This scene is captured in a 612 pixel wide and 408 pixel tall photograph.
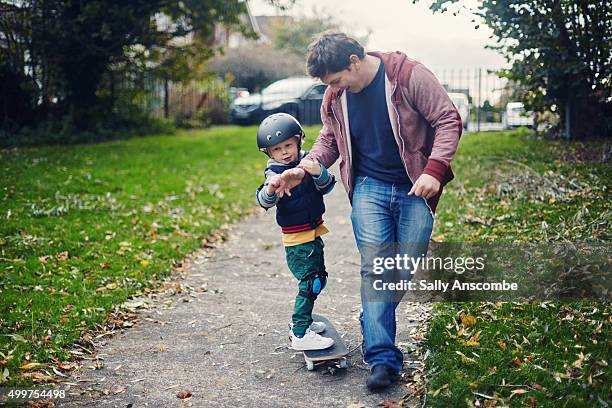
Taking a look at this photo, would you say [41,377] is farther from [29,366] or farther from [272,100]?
[272,100]

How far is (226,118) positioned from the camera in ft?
74.9

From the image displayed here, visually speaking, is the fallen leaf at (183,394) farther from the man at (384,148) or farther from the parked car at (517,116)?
the parked car at (517,116)

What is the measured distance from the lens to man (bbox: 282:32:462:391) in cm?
381

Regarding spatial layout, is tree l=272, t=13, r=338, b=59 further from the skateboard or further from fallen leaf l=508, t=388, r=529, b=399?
fallen leaf l=508, t=388, r=529, b=399

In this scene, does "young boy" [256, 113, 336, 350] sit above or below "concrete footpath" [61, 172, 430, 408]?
above

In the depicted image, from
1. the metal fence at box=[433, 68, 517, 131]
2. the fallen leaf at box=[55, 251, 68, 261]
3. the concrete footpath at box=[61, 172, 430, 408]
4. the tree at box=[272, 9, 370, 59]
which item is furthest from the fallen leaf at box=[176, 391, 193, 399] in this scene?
Answer: the tree at box=[272, 9, 370, 59]

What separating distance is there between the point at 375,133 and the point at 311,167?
42 cm

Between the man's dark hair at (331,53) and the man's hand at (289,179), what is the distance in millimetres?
552

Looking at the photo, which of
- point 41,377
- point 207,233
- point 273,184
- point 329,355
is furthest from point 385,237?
point 207,233

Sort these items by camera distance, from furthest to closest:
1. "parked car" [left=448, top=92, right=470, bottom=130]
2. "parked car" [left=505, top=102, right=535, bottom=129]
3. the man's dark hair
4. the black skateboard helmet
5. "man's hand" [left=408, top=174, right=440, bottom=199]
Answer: "parked car" [left=448, top=92, right=470, bottom=130] → "parked car" [left=505, top=102, right=535, bottom=129] → the black skateboard helmet → the man's dark hair → "man's hand" [left=408, top=174, right=440, bottom=199]

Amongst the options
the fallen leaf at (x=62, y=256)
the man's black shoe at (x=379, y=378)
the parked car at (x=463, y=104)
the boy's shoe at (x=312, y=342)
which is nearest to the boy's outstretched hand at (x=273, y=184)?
the boy's shoe at (x=312, y=342)

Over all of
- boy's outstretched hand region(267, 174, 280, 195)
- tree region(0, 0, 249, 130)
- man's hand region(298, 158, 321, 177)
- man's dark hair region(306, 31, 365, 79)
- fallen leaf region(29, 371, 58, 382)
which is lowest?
fallen leaf region(29, 371, 58, 382)

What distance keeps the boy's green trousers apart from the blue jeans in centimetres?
33

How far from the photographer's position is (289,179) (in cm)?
398
